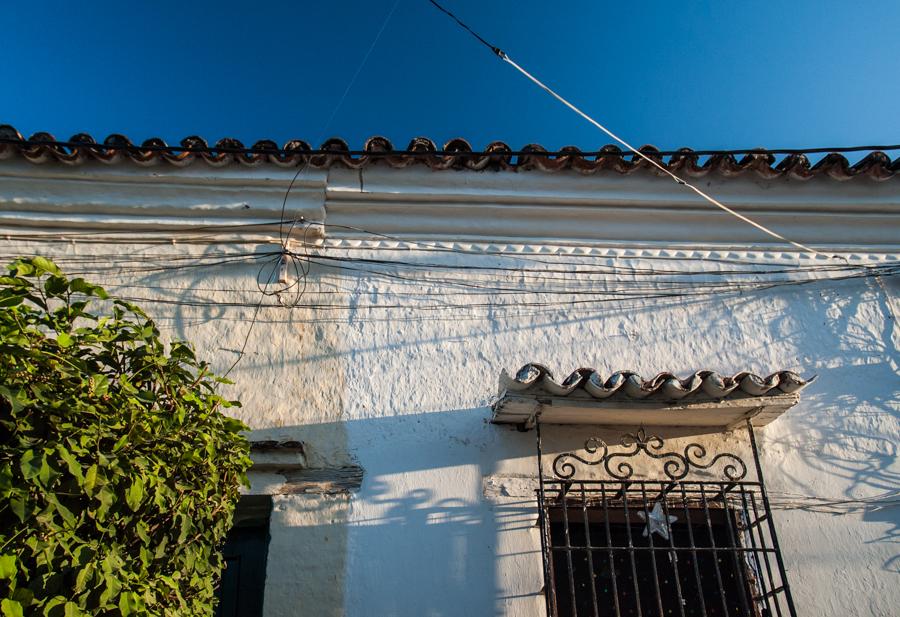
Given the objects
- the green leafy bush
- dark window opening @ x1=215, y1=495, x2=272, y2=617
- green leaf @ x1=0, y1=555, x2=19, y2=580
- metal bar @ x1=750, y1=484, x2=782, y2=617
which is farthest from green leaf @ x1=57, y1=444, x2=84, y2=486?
metal bar @ x1=750, y1=484, x2=782, y2=617

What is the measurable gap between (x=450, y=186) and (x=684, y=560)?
2.43 meters

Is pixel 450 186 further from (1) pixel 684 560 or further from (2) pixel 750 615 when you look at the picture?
(2) pixel 750 615

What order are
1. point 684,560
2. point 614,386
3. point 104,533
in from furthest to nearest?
point 684,560 → point 614,386 → point 104,533

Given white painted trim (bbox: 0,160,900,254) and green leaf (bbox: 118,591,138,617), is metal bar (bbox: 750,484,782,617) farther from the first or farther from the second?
green leaf (bbox: 118,591,138,617)

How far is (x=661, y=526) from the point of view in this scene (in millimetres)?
3566

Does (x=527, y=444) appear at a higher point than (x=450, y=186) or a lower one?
lower

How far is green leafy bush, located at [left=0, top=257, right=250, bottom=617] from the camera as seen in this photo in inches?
73.1

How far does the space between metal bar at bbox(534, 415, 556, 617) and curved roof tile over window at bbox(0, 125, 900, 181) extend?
1.59m

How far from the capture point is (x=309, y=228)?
4348 millimetres

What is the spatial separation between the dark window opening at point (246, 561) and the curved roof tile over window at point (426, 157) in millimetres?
1940

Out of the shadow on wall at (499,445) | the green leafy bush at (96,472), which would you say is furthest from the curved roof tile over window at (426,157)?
the green leafy bush at (96,472)

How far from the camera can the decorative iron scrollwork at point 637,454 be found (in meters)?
3.61

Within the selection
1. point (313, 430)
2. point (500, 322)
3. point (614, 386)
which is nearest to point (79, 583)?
point (313, 430)

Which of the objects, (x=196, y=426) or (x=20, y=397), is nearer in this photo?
(x=20, y=397)
